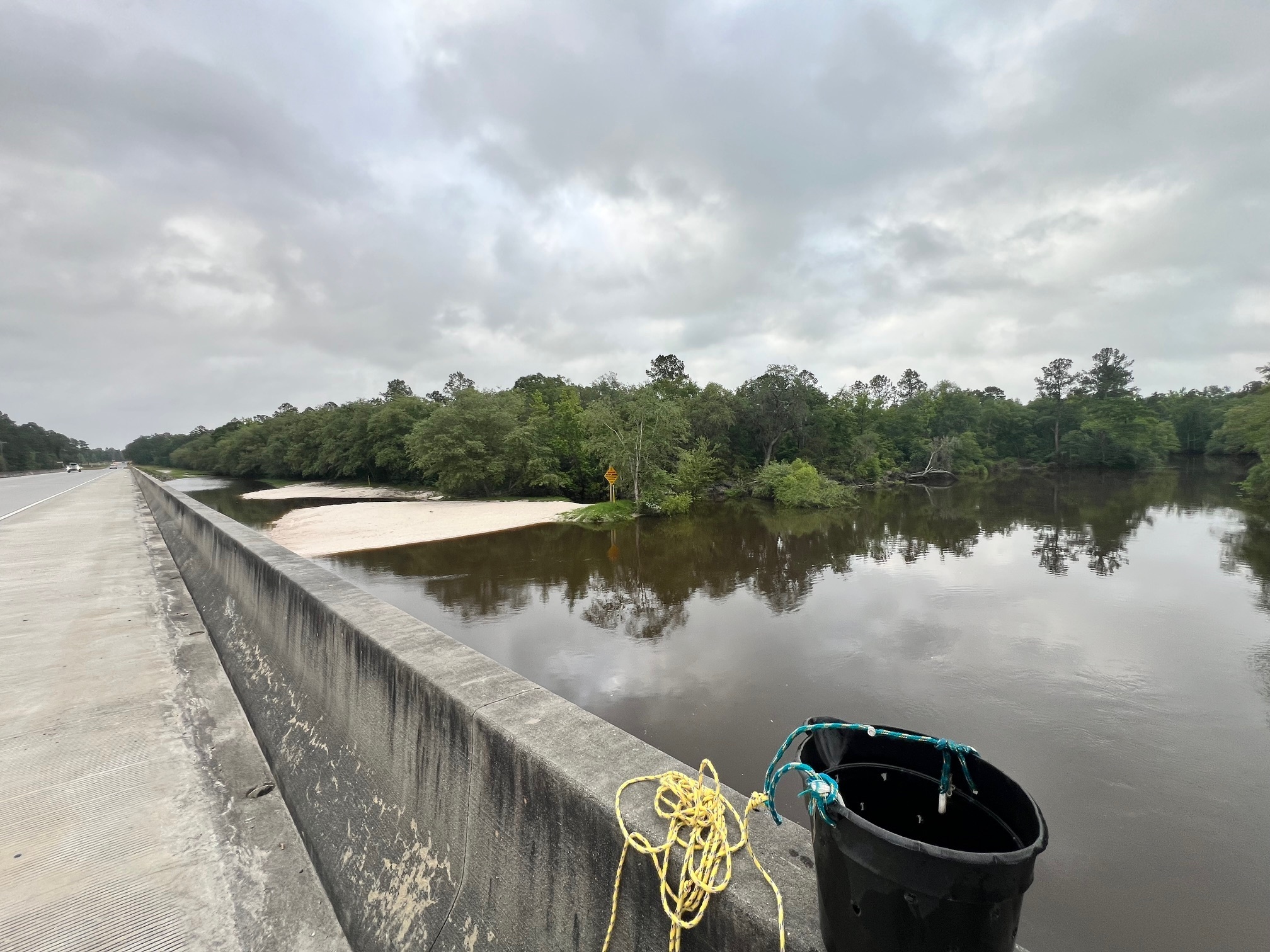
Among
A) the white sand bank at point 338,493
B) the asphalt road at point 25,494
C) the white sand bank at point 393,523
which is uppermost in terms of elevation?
the asphalt road at point 25,494

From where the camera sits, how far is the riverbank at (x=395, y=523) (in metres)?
18.5

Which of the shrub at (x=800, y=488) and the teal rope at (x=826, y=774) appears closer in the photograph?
the teal rope at (x=826, y=774)

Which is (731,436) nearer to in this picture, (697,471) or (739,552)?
(697,471)

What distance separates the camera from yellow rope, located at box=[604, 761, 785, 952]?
139 cm

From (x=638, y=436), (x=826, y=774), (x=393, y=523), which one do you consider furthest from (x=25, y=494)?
(x=826, y=774)

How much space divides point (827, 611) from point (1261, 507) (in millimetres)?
25317

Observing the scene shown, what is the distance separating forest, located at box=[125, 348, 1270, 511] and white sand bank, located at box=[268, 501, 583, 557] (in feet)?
12.9

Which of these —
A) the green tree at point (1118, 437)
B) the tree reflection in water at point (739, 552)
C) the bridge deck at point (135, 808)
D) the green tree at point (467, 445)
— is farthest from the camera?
the green tree at point (1118, 437)

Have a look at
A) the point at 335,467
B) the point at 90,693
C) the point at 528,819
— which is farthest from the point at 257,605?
the point at 335,467

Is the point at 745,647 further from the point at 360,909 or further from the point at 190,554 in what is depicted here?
the point at 190,554

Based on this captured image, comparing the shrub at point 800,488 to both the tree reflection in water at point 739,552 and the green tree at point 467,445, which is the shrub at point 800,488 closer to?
the tree reflection in water at point 739,552

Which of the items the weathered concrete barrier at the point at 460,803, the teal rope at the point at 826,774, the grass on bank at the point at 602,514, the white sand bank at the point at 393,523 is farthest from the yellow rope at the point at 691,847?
the grass on bank at the point at 602,514

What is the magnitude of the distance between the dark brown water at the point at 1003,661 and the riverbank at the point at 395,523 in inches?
82.3

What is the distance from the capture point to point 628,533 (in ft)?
69.8
